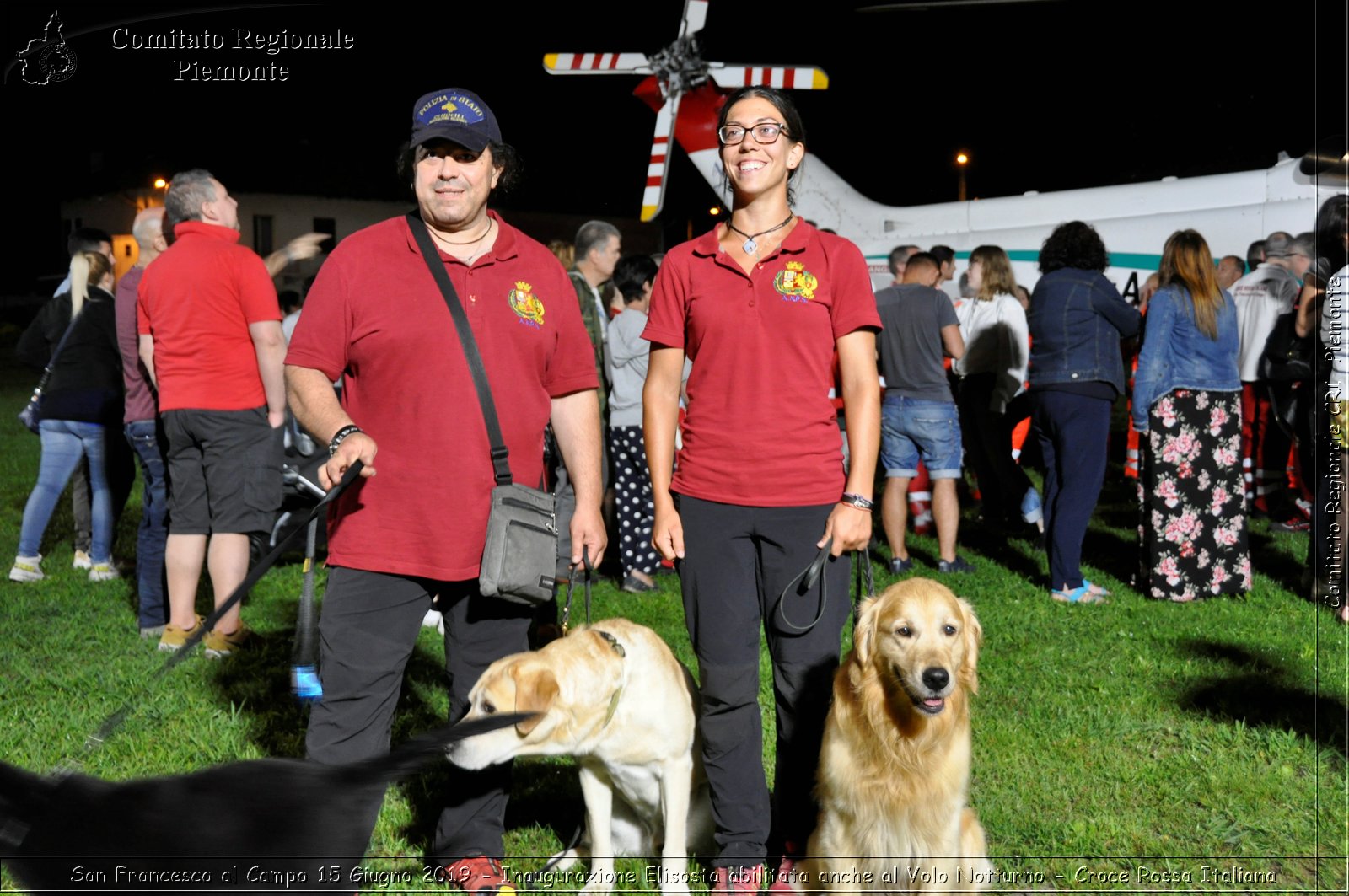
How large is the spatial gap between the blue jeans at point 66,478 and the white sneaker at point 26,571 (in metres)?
0.04

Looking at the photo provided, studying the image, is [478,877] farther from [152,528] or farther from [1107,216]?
[1107,216]

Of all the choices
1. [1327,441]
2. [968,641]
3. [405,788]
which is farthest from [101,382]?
[1327,441]

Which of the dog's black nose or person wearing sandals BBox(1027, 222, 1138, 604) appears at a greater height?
person wearing sandals BBox(1027, 222, 1138, 604)

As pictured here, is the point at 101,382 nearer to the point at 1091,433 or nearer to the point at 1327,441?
the point at 1091,433

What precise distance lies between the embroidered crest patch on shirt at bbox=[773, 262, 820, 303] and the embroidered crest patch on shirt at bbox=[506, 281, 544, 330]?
24.1 inches

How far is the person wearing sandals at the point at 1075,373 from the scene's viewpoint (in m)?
5.82

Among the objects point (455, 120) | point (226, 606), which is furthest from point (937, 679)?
point (455, 120)

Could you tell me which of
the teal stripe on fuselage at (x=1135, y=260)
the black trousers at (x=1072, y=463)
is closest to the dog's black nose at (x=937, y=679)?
the black trousers at (x=1072, y=463)

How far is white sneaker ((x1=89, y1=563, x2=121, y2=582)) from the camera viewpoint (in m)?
6.60

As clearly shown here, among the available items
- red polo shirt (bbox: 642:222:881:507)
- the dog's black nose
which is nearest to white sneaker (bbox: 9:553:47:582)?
red polo shirt (bbox: 642:222:881:507)

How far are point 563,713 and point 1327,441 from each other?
4.89 metres

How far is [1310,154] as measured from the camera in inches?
448

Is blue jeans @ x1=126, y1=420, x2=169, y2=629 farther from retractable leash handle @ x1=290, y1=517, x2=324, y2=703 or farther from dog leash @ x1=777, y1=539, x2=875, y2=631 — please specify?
dog leash @ x1=777, y1=539, x2=875, y2=631

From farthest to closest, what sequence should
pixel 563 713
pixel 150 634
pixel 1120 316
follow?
pixel 1120 316 < pixel 150 634 < pixel 563 713
